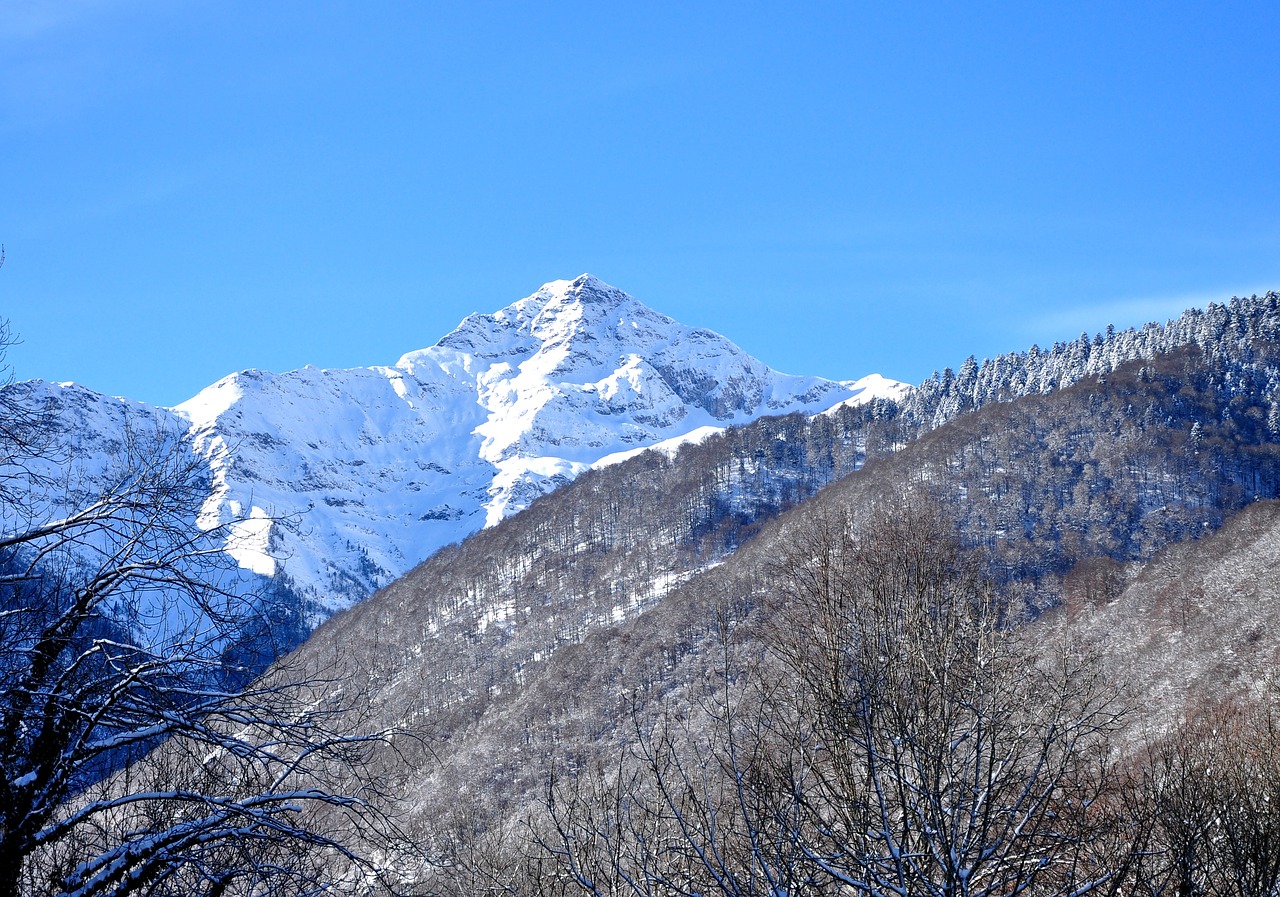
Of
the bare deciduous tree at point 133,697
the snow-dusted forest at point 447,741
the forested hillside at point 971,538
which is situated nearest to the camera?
the bare deciduous tree at point 133,697

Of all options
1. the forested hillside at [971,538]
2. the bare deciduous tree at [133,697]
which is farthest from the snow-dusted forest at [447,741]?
the forested hillside at [971,538]

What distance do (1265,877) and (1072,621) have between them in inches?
4653

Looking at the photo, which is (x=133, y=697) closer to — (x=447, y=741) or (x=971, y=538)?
(x=447, y=741)

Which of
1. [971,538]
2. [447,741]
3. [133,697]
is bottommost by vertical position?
[133,697]

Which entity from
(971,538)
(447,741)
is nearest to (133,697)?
(447,741)

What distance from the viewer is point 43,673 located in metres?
6.77

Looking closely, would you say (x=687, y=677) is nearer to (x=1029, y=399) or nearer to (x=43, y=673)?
(x=1029, y=399)

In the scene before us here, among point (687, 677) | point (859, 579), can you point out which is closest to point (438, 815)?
point (687, 677)

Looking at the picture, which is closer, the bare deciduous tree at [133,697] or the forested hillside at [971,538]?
the bare deciduous tree at [133,697]

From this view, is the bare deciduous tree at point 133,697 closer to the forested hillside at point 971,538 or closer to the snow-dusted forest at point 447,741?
the snow-dusted forest at point 447,741

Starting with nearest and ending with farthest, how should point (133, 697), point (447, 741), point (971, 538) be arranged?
point (133, 697)
point (447, 741)
point (971, 538)

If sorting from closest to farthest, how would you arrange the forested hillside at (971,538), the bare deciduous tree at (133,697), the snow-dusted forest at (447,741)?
the bare deciduous tree at (133,697)
the snow-dusted forest at (447,741)
the forested hillside at (971,538)

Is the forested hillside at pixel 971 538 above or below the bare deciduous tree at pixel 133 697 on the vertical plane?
above

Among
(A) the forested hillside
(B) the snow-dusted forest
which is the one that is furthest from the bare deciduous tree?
(A) the forested hillside
